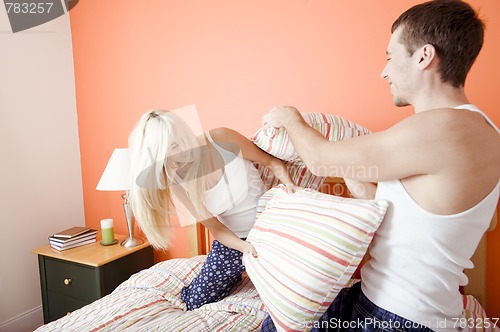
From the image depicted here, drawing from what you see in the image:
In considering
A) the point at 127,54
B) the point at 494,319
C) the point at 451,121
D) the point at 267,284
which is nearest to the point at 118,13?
the point at 127,54

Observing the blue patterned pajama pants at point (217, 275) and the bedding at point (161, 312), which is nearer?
the bedding at point (161, 312)

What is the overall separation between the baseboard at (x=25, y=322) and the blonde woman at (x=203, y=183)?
1.54m

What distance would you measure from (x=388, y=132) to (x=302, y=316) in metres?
0.53

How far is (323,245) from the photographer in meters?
0.92

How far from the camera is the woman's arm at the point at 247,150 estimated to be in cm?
142

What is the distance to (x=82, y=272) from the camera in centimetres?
204

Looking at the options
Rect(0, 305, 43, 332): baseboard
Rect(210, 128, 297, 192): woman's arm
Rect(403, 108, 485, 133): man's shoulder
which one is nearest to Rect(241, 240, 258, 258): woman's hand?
Rect(210, 128, 297, 192): woman's arm

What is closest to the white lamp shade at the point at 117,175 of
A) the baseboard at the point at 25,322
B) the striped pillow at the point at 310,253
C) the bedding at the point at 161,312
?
the bedding at the point at 161,312

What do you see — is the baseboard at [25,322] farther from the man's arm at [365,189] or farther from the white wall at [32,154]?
the man's arm at [365,189]

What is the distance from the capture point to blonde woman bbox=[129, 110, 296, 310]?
1.34m

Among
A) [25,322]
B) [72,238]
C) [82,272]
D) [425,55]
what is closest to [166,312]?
[82,272]

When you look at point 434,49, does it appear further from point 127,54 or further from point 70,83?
point 70,83

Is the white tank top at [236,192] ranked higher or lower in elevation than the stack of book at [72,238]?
higher

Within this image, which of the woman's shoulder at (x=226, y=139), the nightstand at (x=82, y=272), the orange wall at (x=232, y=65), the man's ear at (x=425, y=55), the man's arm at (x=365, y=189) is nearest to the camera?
the man's ear at (x=425, y=55)
